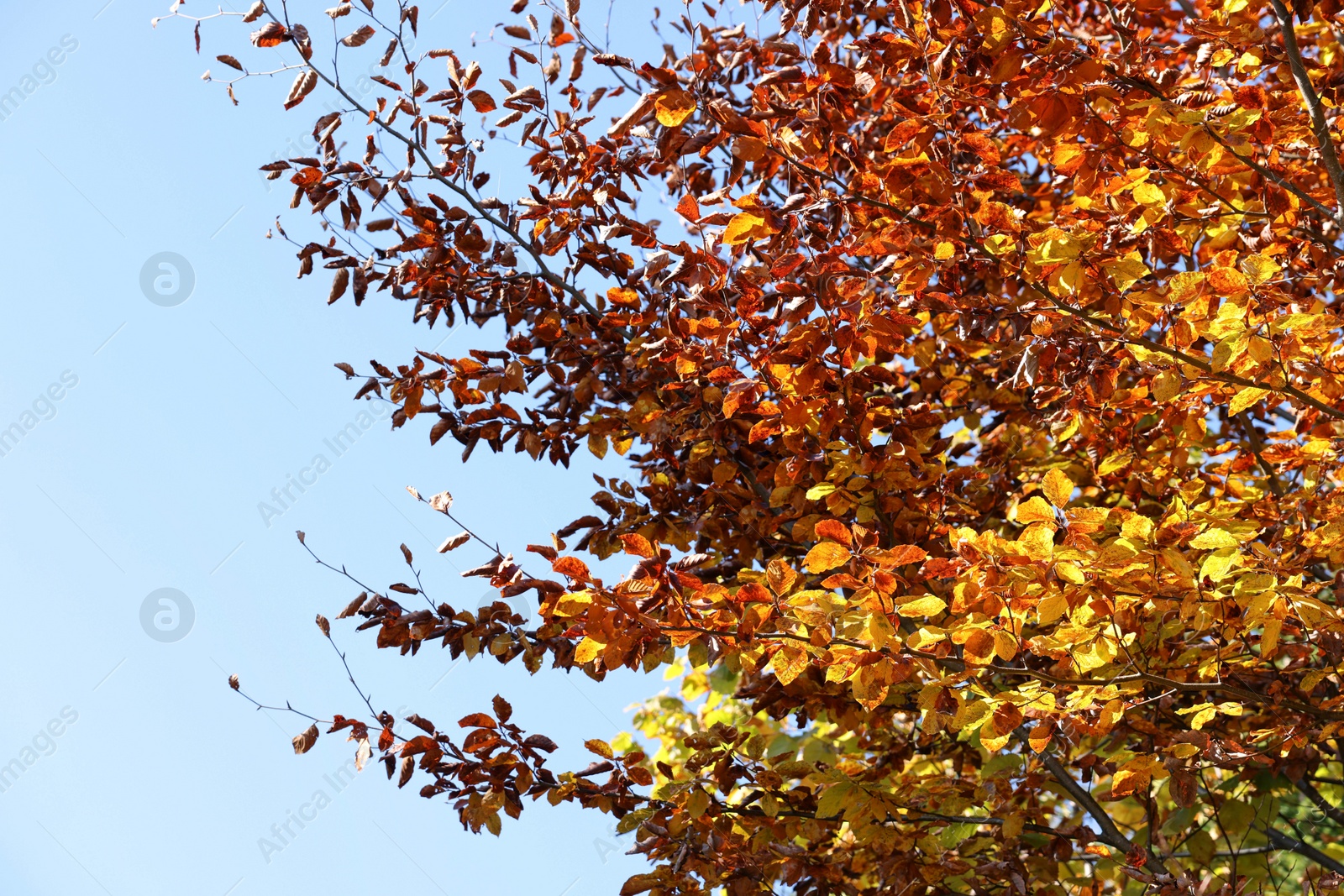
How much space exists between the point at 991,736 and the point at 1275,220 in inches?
59.2

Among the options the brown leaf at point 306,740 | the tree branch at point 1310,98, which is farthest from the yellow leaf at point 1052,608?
the brown leaf at point 306,740

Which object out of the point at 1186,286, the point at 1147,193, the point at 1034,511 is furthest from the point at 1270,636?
the point at 1147,193

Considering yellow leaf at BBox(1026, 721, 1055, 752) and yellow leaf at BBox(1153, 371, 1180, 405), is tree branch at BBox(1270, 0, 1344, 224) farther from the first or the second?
yellow leaf at BBox(1026, 721, 1055, 752)

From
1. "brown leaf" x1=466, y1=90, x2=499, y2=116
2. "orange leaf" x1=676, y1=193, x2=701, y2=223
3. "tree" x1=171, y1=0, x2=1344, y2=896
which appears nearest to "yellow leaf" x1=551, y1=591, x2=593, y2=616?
"tree" x1=171, y1=0, x2=1344, y2=896

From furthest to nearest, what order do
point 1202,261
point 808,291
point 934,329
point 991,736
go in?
point 1202,261, point 934,329, point 808,291, point 991,736

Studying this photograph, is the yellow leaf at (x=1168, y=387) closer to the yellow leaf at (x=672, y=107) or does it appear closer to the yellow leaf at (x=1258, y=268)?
the yellow leaf at (x=1258, y=268)

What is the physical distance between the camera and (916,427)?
2588 mm

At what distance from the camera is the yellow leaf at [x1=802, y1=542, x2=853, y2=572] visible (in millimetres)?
1709

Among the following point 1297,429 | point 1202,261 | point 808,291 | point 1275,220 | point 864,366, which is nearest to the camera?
point 808,291

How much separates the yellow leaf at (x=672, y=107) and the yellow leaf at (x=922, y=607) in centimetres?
118

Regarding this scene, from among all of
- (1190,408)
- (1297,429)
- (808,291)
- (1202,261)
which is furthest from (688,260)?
(1202,261)

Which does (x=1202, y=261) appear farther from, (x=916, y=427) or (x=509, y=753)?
(x=509, y=753)

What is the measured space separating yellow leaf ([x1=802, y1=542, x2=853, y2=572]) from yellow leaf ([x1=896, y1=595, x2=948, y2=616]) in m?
0.14

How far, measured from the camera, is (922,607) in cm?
167
